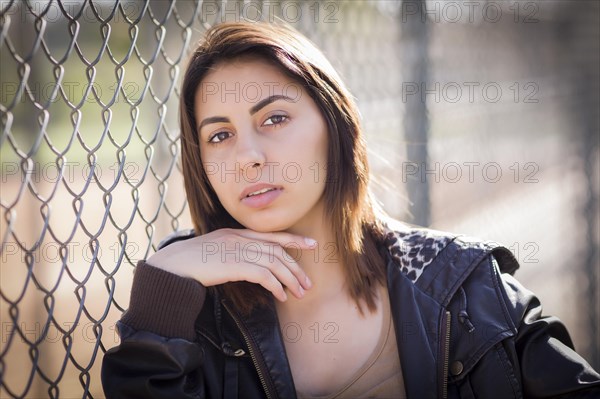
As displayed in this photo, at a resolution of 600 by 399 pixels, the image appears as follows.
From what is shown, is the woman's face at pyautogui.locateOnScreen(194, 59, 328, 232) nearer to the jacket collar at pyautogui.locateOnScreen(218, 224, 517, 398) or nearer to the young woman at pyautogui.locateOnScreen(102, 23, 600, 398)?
the young woman at pyautogui.locateOnScreen(102, 23, 600, 398)

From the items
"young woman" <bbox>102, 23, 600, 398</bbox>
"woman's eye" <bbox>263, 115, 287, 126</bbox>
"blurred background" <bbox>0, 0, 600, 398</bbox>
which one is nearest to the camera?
"young woman" <bbox>102, 23, 600, 398</bbox>

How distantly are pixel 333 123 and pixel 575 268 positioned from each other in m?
2.62

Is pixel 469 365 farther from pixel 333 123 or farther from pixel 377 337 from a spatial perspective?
pixel 333 123

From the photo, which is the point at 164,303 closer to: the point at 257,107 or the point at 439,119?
the point at 257,107

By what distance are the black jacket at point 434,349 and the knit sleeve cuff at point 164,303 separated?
0.03 meters

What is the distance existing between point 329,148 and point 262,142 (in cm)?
26

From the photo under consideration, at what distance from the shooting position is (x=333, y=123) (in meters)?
2.11

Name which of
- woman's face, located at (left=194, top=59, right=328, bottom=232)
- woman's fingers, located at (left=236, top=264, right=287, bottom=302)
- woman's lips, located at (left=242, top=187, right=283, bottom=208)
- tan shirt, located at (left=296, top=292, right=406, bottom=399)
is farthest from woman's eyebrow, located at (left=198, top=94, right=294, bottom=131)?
tan shirt, located at (left=296, top=292, right=406, bottom=399)

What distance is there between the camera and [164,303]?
188 centimetres

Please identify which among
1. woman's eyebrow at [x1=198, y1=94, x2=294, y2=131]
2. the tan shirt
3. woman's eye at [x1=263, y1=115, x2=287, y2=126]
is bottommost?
the tan shirt

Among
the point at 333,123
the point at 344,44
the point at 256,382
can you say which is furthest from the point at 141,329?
the point at 344,44

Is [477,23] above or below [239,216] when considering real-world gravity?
above

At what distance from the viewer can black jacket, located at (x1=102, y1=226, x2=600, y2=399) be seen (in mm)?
1851

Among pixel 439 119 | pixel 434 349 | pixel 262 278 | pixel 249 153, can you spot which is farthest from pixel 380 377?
pixel 439 119
